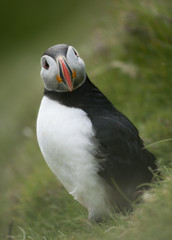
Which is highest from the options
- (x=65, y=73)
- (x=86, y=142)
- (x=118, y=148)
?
(x=65, y=73)

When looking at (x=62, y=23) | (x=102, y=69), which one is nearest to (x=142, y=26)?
(x=102, y=69)

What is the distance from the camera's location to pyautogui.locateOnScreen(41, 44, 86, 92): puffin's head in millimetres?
3670

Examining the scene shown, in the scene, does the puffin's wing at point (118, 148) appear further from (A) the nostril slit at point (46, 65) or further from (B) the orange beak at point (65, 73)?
(A) the nostril slit at point (46, 65)

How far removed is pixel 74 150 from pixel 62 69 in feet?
2.23

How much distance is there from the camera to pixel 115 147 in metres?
3.82

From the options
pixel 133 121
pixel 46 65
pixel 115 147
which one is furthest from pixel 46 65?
pixel 133 121

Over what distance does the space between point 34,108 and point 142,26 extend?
3.62 metres

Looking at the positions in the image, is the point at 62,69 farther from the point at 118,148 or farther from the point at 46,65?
the point at 118,148

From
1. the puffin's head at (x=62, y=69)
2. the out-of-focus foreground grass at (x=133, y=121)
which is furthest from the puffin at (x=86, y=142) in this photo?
the out-of-focus foreground grass at (x=133, y=121)

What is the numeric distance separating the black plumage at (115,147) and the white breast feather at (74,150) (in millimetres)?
70

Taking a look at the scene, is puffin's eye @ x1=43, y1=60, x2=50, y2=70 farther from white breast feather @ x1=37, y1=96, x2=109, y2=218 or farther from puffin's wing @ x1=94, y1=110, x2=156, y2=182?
puffin's wing @ x1=94, y1=110, x2=156, y2=182

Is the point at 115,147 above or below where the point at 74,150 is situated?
below

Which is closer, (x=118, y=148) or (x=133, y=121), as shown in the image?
(x=118, y=148)

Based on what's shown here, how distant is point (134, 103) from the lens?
5941 millimetres
